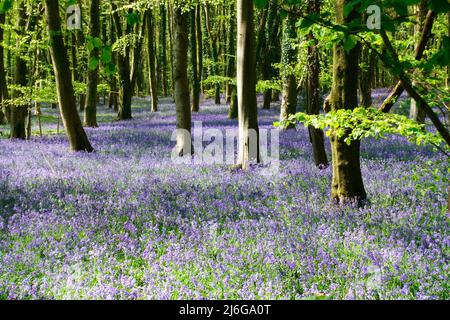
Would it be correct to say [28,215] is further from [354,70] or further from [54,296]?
[354,70]

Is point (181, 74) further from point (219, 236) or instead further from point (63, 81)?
point (219, 236)

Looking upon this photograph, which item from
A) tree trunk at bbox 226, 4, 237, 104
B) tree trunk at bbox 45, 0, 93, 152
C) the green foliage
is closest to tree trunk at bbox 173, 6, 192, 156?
tree trunk at bbox 45, 0, 93, 152

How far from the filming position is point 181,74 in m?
10.8

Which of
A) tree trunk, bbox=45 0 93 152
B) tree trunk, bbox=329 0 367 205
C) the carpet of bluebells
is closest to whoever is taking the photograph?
the carpet of bluebells

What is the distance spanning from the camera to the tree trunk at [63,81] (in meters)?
11.1

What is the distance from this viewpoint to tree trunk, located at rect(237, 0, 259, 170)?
341 inches

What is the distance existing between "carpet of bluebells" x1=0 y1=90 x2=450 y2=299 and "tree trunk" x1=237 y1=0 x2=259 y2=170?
2.11 feet

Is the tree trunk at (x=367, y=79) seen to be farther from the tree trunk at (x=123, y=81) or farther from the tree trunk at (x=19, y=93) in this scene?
the tree trunk at (x=123, y=81)

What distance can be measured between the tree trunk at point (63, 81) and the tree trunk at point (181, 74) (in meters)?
3.00

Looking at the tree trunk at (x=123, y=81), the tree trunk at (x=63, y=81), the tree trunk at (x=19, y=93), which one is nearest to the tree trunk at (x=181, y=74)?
the tree trunk at (x=63, y=81)

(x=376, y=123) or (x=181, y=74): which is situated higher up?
(x=181, y=74)

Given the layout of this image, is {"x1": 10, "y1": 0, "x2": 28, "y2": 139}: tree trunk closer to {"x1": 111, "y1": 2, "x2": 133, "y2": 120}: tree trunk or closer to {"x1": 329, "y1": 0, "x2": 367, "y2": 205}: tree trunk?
{"x1": 111, "y1": 2, "x2": 133, "y2": 120}: tree trunk

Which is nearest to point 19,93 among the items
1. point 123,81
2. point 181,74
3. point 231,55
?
point 181,74

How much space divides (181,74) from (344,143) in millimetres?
6206
